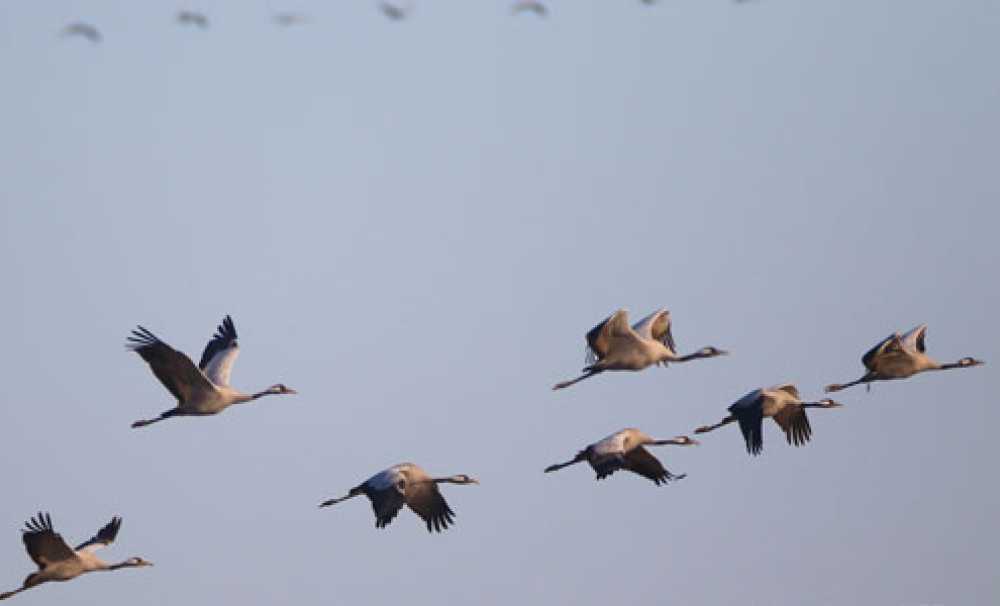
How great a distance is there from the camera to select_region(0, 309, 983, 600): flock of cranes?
30.5 meters

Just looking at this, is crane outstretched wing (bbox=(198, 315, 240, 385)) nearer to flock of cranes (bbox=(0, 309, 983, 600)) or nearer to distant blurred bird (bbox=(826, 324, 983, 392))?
flock of cranes (bbox=(0, 309, 983, 600))

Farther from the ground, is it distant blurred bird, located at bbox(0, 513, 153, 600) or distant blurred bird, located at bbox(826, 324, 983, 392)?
distant blurred bird, located at bbox(826, 324, 983, 392)

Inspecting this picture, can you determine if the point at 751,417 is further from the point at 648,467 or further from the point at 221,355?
the point at 221,355

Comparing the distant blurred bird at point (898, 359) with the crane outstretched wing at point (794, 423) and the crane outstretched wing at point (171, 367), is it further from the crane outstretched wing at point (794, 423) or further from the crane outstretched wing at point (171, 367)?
the crane outstretched wing at point (171, 367)

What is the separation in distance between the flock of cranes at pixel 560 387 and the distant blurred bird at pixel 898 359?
16 millimetres

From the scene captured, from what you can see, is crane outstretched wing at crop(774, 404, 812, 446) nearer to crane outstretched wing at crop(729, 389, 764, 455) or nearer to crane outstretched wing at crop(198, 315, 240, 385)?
crane outstretched wing at crop(729, 389, 764, 455)

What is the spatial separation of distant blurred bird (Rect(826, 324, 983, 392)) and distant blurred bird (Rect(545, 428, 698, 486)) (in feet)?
11.2

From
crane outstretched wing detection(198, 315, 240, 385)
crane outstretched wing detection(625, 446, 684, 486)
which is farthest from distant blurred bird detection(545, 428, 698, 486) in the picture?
Result: crane outstretched wing detection(198, 315, 240, 385)

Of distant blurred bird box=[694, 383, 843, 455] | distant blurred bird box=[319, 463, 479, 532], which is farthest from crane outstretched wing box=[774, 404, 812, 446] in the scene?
distant blurred bird box=[319, 463, 479, 532]

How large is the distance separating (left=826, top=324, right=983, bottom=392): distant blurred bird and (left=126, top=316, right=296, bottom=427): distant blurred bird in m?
9.10

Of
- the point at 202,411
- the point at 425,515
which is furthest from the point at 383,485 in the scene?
the point at 202,411

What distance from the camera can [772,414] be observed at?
32844mm

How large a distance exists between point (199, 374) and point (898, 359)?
35.7 ft

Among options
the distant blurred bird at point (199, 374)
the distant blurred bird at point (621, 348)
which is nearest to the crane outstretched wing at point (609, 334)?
the distant blurred bird at point (621, 348)
